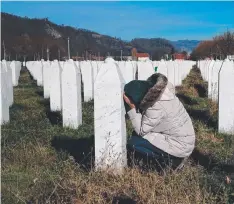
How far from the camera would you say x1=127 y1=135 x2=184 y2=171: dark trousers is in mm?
5355

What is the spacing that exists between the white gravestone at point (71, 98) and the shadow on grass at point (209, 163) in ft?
8.93

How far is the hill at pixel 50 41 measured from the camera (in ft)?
313

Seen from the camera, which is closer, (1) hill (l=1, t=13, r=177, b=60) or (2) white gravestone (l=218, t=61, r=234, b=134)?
(2) white gravestone (l=218, t=61, r=234, b=134)

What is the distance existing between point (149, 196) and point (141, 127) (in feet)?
3.35

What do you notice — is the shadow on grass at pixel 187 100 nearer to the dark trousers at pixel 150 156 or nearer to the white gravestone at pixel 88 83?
the white gravestone at pixel 88 83

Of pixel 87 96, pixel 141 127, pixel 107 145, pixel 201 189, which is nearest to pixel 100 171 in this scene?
pixel 107 145

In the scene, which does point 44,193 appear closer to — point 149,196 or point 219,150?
point 149,196

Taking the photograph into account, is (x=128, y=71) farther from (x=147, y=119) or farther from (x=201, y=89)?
(x=147, y=119)

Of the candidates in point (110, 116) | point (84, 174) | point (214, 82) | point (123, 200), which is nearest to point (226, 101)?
point (110, 116)

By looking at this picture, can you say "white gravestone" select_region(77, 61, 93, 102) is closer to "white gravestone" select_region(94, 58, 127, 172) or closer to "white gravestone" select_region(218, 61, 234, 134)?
"white gravestone" select_region(218, 61, 234, 134)

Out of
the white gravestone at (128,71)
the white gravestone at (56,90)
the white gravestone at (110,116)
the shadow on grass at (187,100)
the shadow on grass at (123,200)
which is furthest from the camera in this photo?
the white gravestone at (128,71)

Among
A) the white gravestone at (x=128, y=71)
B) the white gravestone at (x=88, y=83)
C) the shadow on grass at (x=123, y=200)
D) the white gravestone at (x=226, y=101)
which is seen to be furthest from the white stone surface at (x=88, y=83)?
the shadow on grass at (x=123, y=200)

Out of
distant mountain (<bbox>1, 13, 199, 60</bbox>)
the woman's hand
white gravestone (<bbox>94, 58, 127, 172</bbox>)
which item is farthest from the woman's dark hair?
distant mountain (<bbox>1, 13, 199, 60</bbox>)

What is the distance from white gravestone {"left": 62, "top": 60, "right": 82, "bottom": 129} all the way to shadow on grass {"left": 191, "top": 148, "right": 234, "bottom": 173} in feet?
8.93
